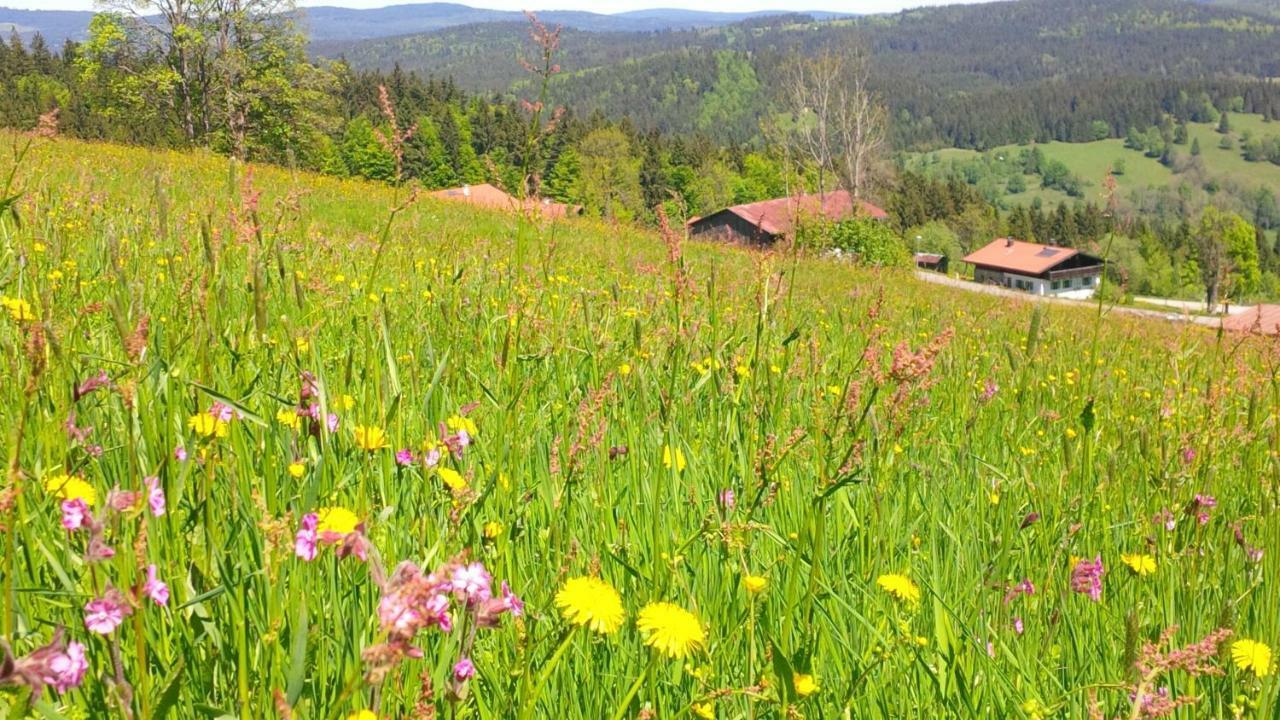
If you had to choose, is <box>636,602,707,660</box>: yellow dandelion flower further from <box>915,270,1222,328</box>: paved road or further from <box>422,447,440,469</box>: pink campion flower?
<box>915,270,1222,328</box>: paved road

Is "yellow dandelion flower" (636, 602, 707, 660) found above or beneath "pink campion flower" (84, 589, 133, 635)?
beneath

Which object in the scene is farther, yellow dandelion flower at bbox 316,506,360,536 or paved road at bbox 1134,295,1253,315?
paved road at bbox 1134,295,1253,315

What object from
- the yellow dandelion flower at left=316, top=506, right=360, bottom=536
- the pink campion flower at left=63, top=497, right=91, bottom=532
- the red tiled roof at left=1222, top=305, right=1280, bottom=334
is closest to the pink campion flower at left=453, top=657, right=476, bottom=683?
the yellow dandelion flower at left=316, top=506, right=360, bottom=536

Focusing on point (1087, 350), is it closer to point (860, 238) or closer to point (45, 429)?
point (45, 429)

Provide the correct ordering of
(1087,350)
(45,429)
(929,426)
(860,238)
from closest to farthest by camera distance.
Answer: (45,429) < (929,426) < (1087,350) < (860,238)

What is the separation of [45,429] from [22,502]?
29cm

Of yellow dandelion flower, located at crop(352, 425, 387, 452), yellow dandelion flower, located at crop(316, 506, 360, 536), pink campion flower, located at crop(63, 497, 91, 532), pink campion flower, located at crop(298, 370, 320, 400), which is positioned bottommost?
yellow dandelion flower, located at crop(352, 425, 387, 452)

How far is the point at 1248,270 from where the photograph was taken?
294 ft

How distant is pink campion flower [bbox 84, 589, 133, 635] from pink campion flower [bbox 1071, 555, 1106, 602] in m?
1.49

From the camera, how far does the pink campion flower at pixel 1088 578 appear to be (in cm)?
161

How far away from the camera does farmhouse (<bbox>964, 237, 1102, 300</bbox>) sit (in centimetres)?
8369

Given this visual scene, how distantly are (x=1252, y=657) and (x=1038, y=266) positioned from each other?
90.8 metres

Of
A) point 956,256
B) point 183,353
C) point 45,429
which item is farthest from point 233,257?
point 956,256

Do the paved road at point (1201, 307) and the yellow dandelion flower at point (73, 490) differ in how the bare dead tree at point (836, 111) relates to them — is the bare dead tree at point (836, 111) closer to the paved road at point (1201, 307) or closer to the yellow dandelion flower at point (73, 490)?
the paved road at point (1201, 307)
